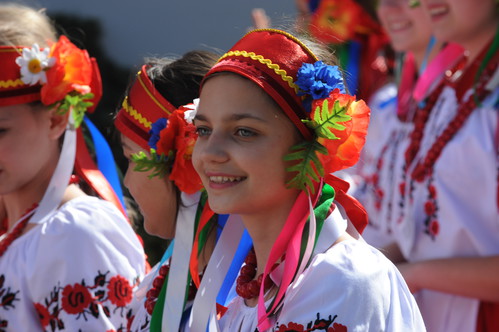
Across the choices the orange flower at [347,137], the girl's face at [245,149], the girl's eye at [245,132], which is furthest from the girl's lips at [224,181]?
the orange flower at [347,137]

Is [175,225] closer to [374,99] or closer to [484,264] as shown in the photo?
[484,264]

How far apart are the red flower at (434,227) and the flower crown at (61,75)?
4.72ft

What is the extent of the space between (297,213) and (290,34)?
0.49 m

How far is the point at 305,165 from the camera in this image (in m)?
2.05

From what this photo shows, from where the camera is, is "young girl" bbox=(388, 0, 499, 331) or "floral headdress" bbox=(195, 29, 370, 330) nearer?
"floral headdress" bbox=(195, 29, 370, 330)

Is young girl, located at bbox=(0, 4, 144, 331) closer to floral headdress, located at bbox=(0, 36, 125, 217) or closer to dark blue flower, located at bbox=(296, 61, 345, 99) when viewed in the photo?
floral headdress, located at bbox=(0, 36, 125, 217)

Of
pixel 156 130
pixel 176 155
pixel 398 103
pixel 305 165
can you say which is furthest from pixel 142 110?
pixel 398 103

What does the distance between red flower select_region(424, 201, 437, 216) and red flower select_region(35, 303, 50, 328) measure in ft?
5.04

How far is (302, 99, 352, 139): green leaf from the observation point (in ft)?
6.70

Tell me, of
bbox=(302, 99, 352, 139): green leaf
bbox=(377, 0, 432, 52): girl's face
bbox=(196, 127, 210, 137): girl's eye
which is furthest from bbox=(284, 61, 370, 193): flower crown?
bbox=(377, 0, 432, 52): girl's face

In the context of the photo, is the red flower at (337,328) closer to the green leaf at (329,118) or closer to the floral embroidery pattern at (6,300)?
the green leaf at (329,118)

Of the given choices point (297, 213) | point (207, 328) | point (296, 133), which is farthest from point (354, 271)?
point (207, 328)

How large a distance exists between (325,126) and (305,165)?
4.3 inches

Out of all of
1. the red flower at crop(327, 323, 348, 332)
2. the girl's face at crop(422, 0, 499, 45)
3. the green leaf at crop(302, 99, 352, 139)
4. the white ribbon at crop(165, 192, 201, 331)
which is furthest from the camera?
the girl's face at crop(422, 0, 499, 45)
